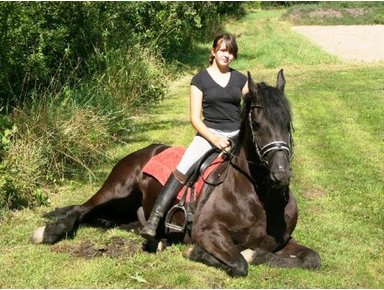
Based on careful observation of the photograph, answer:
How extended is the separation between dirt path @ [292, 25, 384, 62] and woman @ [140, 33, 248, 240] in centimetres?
2140

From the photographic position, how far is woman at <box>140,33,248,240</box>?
5777 mm

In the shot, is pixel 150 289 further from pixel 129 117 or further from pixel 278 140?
pixel 129 117

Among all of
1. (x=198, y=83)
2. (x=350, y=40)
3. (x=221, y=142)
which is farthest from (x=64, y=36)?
(x=350, y=40)

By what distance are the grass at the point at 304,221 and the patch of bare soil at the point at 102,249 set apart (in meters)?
0.10

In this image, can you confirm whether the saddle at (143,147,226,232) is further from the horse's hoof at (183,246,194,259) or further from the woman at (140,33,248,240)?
the horse's hoof at (183,246,194,259)

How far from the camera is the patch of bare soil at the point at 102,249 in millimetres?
5988

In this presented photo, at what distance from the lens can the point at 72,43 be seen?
1249cm

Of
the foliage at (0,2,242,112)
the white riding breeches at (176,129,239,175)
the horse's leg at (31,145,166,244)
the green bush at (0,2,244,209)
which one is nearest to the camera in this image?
the white riding breeches at (176,129,239,175)

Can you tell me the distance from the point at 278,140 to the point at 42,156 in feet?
15.6

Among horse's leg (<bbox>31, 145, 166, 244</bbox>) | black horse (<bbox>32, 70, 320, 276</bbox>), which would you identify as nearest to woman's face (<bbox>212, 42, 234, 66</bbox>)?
black horse (<bbox>32, 70, 320, 276</bbox>)

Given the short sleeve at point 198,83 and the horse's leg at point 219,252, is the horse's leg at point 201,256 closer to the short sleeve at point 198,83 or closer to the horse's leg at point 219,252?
the horse's leg at point 219,252

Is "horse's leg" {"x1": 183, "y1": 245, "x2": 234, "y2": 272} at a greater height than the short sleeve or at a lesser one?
lesser

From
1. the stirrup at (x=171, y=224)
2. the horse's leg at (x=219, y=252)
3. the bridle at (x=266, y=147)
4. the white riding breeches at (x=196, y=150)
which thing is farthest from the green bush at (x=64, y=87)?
the bridle at (x=266, y=147)

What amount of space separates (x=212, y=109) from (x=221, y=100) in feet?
0.45
